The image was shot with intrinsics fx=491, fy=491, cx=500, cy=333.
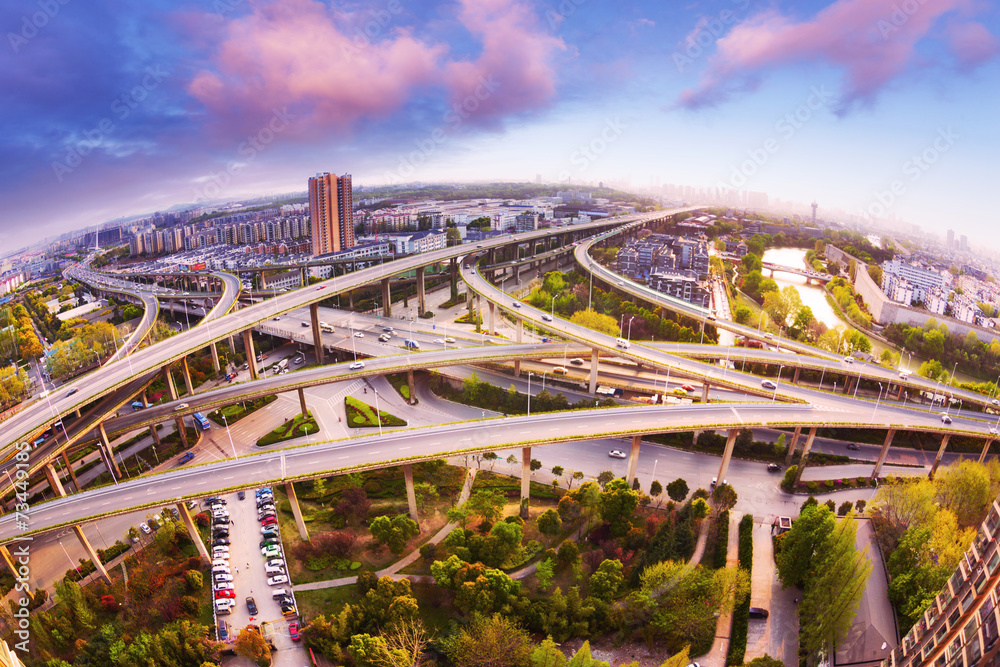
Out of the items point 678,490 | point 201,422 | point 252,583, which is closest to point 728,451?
point 678,490

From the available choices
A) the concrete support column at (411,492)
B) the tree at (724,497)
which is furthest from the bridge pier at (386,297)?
the tree at (724,497)

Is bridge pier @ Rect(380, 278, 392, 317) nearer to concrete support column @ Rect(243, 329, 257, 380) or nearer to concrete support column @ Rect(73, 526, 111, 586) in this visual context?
concrete support column @ Rect(243, 329, 257, 380)

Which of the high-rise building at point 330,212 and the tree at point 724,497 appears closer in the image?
the tree at point 724,497

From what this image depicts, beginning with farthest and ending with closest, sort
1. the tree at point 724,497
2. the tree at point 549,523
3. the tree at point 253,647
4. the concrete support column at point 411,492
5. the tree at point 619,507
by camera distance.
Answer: the tree at point 724,497, the concrete support column at point 411,492, the tree at point 619,507, the tree at point 549,523, the tree at point 253,647

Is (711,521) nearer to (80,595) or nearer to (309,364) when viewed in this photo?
(80,595)

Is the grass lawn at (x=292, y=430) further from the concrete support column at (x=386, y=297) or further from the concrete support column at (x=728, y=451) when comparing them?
the concrete support column at (x=728, y=451)

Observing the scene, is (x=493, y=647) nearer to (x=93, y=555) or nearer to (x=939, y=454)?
(x=93, y=555)
